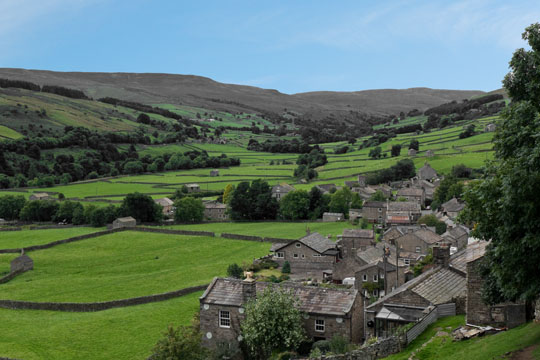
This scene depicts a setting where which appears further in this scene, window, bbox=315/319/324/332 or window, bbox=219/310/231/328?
window, bbox=219/310/231/328

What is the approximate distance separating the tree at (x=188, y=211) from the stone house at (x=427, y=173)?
51652 millimetres

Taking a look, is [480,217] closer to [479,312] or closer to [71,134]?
[479,312]

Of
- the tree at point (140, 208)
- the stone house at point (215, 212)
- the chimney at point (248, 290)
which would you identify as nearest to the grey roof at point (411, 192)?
the stone house at point (215, 212)

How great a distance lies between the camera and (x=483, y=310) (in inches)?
816

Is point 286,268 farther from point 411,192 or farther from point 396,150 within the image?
point 396,150

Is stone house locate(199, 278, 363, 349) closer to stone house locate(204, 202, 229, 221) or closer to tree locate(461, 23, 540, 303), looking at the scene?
tree locate(461, 23, 540, 303)

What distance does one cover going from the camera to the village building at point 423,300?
77.7 feet

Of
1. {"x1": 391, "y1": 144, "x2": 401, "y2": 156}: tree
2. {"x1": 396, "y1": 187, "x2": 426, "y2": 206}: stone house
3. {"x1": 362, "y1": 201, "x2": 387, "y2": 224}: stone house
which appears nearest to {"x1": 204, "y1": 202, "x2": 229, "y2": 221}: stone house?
{"x1": 362, "y1": 201, "x2": 387, "y2": 224}: stone house

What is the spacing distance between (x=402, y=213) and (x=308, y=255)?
2528cm

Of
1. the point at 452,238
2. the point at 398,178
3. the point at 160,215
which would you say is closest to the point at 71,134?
the point at 160,215

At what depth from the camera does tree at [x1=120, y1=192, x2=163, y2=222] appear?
8924cm

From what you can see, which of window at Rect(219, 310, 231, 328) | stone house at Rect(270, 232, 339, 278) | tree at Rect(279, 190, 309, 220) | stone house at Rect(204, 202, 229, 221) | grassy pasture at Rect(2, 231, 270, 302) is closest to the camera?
window at Rect(219, 310, 231, 328)

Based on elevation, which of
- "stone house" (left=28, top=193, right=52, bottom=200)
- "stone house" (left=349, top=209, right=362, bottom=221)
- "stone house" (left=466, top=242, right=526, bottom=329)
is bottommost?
"stone house" (left=349, top=209, right=362, bottom=221)

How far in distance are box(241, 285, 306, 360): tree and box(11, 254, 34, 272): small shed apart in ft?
132
